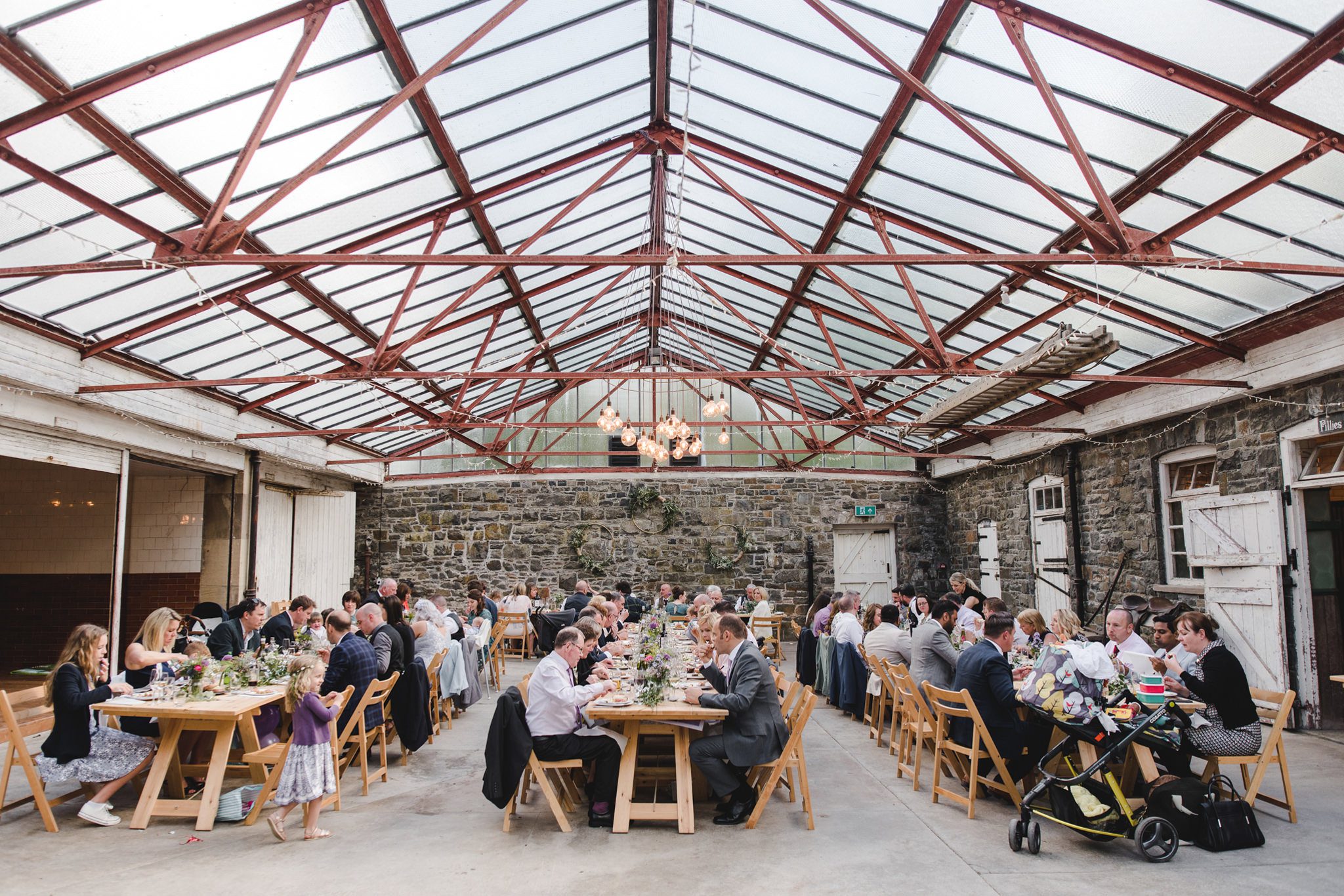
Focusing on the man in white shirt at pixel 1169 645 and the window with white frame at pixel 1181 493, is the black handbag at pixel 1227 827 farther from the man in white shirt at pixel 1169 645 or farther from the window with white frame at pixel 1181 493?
the window with white frame at pixel 1181 493

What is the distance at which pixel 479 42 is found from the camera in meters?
5.71

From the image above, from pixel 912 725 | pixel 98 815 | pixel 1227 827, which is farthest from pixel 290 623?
pixel 1227 827

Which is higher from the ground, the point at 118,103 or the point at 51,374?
the point at 118,103

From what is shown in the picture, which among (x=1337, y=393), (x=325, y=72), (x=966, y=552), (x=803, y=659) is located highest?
(x=325, y=72)

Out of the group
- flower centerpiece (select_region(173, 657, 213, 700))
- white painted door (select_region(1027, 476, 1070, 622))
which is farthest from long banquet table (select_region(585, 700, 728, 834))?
white painted door (select_region(1027, 476, 1070, 622))

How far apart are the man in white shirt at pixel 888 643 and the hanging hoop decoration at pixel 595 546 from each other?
8585 mm

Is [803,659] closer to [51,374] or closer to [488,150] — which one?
[488,150]

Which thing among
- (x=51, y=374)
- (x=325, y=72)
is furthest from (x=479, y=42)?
(x=51, y=374)

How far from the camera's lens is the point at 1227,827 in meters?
4.31

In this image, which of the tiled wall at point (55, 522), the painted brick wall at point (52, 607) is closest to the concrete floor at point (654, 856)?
the painted brick wall at point (52, 607)

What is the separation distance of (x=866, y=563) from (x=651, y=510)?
171 inches

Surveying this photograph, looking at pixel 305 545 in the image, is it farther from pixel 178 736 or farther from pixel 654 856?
pixel 654 856

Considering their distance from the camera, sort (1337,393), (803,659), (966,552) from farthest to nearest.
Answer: (966,552), (803,659), (1337,393)

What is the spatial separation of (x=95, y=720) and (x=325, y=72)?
14.7ft
